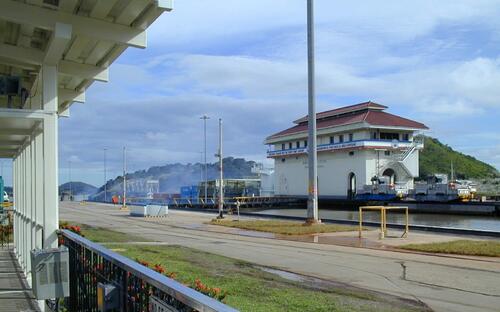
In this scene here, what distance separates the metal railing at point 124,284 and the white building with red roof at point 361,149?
65.4 metres

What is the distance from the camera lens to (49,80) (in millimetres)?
7934

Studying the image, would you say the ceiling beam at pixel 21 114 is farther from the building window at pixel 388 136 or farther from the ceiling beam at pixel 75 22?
the building window at pixel 388 136

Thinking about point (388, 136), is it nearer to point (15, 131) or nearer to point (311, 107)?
point (311, 107)

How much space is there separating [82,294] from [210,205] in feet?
221

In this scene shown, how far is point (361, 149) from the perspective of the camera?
7244cm

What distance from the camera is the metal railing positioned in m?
3.26

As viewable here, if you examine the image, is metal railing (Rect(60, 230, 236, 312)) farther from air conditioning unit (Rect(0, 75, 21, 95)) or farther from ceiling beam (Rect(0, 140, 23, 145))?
ceiling beam (Rect(0, 140, 23, 145))

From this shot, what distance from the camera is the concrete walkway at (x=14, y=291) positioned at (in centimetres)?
801

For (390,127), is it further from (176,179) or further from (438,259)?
(176,179)

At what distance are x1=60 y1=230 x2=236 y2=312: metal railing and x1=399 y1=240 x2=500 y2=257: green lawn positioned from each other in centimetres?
1354

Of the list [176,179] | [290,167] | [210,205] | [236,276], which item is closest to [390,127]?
[290,167]

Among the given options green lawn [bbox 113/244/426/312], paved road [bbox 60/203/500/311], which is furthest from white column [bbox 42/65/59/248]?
paved road [bbox 60/203/500/311]

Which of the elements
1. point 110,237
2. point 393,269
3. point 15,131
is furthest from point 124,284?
point 110,237

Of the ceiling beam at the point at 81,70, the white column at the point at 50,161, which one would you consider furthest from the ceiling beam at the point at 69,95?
the white column at the point at 50,161
